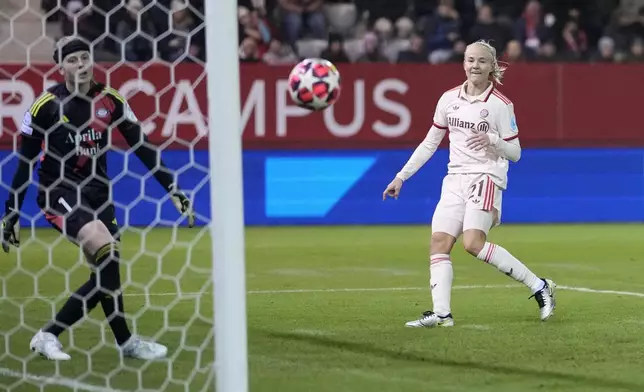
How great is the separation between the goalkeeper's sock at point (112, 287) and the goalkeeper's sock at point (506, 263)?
2303mm

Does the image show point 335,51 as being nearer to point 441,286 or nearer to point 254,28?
point 254,28

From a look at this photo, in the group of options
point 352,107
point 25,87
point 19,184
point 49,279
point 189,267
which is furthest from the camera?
point 352,107

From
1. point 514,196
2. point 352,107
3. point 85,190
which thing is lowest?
point 514,196

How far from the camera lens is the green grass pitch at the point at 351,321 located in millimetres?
5840

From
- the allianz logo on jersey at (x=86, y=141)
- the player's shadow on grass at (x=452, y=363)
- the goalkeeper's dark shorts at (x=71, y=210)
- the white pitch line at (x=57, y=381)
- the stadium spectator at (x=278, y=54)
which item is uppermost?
the allianz logo on jersey at (x=86, y=141)

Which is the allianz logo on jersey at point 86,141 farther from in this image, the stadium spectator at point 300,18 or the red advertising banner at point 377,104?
the stadium spectator at point 300,18

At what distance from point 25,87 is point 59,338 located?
7.29 metres

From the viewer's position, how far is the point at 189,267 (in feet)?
34.6

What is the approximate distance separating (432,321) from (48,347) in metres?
2.26

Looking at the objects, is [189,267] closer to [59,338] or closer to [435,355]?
[59,338]

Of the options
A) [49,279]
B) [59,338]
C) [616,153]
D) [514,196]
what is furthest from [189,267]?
[616,153]

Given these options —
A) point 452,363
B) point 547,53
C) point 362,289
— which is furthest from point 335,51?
point 452,363

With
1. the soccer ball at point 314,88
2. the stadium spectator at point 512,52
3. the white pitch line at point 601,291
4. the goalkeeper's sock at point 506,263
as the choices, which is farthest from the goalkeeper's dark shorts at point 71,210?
the stadium spectator at point 512,52

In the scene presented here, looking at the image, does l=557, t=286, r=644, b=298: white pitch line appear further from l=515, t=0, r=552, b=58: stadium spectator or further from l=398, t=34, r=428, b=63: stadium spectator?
l=515, t=0, r=552, b=58: stadium spectator
